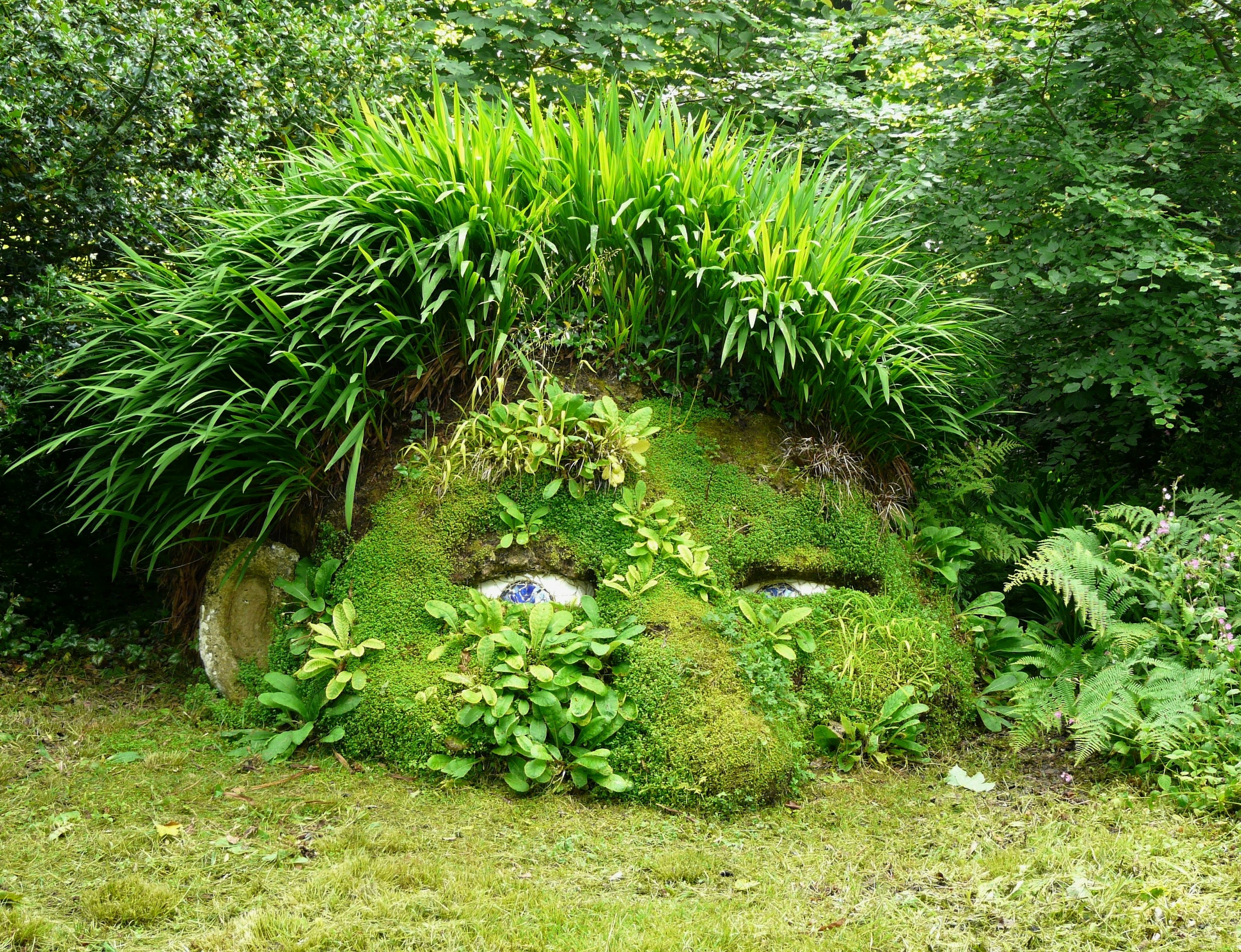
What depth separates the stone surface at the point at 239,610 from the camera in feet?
12.9

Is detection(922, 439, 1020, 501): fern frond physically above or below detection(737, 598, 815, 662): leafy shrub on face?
Answer: above

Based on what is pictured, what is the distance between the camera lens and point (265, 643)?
13.0ft

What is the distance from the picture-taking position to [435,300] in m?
3.82

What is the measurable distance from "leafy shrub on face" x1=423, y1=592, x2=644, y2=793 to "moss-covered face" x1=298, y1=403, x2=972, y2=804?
0.07m

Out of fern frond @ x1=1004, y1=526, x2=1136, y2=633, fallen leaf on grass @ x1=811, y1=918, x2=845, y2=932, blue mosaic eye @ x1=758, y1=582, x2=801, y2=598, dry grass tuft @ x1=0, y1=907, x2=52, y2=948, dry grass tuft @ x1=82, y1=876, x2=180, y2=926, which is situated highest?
fern frond @ x1=1004, y1=526, x2=1136, y2=633

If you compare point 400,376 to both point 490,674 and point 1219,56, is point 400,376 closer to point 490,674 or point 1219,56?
point 490,674

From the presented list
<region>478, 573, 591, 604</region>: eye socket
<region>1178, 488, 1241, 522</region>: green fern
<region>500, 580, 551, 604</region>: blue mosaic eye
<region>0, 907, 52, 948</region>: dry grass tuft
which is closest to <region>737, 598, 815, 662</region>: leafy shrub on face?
<region>478, 573, 591, 604</region>: eye socket

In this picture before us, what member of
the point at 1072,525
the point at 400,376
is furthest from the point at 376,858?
the point at 1072,525

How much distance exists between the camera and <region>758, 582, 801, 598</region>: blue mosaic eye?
13.0 ft

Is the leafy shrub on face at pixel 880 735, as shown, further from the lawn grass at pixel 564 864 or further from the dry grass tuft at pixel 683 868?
the dry grass tuft at pixel 683 868

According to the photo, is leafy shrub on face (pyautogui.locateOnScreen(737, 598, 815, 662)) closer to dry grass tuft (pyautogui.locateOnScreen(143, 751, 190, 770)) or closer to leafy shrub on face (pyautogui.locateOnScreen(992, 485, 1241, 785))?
leafy shrub on face (pyautogui.locateOnScreen(992, 485, 1241, 785))

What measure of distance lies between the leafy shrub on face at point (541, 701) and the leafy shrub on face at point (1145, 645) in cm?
165

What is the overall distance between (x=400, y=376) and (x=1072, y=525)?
360 cm

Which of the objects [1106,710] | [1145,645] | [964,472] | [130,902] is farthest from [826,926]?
[964,472]
